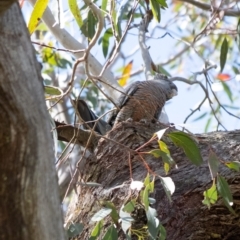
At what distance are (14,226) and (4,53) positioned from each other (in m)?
0.30

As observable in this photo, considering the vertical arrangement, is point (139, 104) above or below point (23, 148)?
above

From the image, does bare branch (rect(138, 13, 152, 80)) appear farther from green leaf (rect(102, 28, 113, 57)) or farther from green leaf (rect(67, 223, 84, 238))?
green leaf (rect(67, 223, 84, 238))

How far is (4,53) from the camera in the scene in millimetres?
1095

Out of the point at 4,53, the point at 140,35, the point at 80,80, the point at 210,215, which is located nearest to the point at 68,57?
the point at 80,80

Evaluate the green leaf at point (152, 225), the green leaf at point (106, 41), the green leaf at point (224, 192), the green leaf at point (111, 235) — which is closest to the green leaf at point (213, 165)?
the green leaf at point (224, 192)

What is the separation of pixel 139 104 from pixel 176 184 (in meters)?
0.51

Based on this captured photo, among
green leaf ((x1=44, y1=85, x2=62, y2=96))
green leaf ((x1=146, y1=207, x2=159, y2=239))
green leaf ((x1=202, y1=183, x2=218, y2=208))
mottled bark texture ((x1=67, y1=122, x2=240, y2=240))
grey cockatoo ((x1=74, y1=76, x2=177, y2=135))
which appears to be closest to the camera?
green leaf ((x1=146, y1=207, x2=159, y2=239))

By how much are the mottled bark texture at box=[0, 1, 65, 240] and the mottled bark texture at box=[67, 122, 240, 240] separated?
80cm

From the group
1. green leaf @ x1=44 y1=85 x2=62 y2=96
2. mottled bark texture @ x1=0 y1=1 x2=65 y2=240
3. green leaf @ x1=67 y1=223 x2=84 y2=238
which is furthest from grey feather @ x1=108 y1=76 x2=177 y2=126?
mottled bark texture @ x1=0 y1=1 x2=65 y2=240

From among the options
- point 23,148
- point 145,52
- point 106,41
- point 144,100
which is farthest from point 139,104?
point 23,148

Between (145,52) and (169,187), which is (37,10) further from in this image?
(145,52)

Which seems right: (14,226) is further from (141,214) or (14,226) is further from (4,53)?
(141,214)

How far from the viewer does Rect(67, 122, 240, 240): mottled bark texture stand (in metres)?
2.01

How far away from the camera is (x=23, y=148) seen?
106 cm
